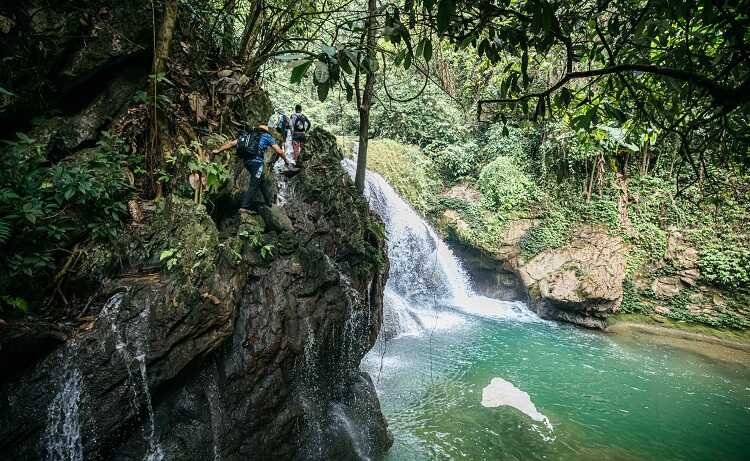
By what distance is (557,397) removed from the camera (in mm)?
7816

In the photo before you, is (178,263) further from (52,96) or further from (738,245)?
(738,245)

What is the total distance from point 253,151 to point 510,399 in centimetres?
644

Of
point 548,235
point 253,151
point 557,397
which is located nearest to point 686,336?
point 548,235

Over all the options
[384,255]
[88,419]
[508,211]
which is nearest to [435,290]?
[508,211]

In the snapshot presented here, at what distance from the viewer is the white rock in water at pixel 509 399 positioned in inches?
278

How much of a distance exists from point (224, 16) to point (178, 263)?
14.8 feet

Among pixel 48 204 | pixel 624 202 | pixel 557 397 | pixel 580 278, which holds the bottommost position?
pixel 557 397

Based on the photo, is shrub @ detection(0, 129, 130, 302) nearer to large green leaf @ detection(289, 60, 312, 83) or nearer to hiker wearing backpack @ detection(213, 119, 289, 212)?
hiker wearing backpack @ detection(213, 119, 289, 212)

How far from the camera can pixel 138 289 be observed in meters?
3.73

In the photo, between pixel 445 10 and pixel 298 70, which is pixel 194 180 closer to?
pixel 298 70

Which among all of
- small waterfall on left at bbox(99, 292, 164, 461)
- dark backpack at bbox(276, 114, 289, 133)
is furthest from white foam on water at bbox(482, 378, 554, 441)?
dark backpack at bbox(276, 114, 289, 133)

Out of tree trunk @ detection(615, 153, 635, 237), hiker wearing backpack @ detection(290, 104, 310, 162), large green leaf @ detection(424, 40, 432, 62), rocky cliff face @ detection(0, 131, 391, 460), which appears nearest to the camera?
large green leaf @ detection(424, 40, 432, 62)

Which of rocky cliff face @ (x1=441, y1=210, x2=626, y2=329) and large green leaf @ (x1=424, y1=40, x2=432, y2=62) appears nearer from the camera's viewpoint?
large green leaf @ (x1=424, y1=40, x2=432, y2=62)

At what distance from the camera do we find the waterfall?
10635 millimetres
